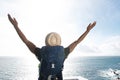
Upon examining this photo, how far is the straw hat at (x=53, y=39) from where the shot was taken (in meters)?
3.00

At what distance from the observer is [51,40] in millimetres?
3033

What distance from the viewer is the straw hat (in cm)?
300

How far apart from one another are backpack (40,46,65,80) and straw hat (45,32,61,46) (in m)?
0.07

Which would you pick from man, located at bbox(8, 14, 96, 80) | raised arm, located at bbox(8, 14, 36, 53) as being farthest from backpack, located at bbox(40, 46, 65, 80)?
raised arm, located at bbox(8, 14, 36, 53)

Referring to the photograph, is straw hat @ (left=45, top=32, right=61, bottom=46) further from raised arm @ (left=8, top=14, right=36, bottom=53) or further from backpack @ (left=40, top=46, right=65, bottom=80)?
raised arm @ (left=8, top=14, right=36, bottom=53)

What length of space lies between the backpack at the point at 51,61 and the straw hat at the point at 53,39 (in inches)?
2.9

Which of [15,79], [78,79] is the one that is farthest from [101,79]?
[78,79]

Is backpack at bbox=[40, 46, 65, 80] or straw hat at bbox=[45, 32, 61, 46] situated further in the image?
backpack at bbox=[40, 46, 65, 80]

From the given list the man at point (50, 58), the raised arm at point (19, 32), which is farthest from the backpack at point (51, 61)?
the raised arm at point (19, 32)

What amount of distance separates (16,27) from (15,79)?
100897 mm

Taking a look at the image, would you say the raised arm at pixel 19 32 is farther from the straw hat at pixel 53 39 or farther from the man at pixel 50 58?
the straw hat at pixel 53 39

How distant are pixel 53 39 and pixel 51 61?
29cm

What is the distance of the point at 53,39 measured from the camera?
9.93ft

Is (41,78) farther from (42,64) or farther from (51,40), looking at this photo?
(51,40)
